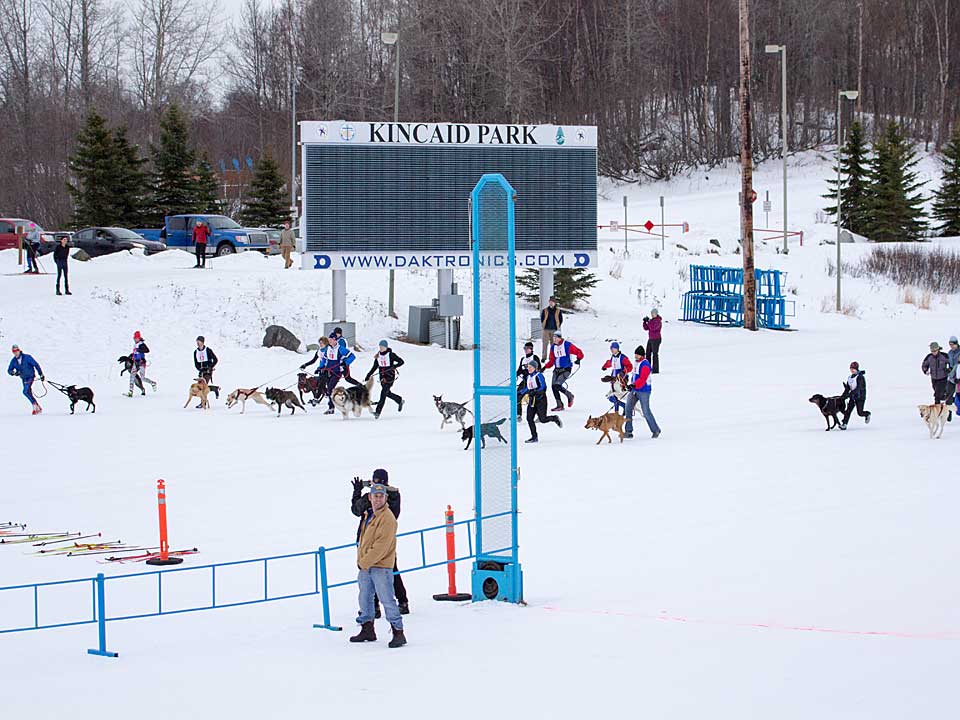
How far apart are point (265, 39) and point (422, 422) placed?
73588mm

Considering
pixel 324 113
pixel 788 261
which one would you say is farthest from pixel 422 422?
pixel 324 113

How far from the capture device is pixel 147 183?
5947 cm

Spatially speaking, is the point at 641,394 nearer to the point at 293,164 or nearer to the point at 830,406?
the point at 830,406

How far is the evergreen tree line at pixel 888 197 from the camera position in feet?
195

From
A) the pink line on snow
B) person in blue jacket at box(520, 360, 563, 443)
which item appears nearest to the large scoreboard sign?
person in blue jacket at box(520, 360, 563, 443)

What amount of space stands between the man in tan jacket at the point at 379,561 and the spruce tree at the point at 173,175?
50155 millimetres

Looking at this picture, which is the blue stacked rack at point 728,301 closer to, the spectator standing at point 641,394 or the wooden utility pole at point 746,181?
the wooden utility pole at point 746,181

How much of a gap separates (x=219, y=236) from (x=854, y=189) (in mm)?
30904

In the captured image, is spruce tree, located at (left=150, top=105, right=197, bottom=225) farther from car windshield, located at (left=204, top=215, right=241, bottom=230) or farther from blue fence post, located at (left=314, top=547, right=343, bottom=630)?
blue fence post, located at (left=314, top=547, right=343, bottom=630)

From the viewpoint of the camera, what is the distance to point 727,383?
29328 millimetres

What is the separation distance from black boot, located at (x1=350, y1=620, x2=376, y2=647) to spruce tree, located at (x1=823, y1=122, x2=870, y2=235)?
5317 cm

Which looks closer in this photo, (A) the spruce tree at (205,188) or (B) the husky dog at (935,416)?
(B) the husky dog at (935,416)

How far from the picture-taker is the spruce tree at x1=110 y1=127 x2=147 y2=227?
187ft

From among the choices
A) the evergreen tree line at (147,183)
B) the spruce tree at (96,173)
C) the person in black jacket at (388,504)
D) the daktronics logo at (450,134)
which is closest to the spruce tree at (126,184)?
the evergreen tree line at (147,183)
